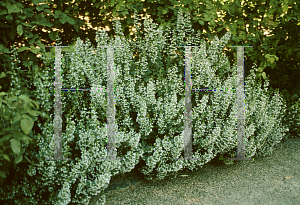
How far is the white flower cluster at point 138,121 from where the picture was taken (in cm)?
243

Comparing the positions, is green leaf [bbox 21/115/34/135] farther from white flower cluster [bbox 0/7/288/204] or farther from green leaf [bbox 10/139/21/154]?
white flower cluster [bbox 0/7/288/204]

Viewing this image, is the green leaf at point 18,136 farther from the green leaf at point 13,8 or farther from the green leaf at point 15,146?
the green leaf at point 13,8

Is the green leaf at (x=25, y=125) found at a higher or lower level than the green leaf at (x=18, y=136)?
higher

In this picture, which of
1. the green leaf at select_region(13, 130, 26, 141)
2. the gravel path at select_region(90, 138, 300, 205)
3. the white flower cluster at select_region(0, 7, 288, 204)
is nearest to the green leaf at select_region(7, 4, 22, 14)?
the white flower cluster at select_region(0, 7, 288, 204)

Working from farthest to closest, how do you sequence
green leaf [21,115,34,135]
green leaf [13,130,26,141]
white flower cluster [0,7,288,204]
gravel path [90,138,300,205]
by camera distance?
gravel path [90,138,300,205] < white flower cluster [0,7,288,204] < green leaf [13,130,26,141] < green leaf [21,115,34,135]

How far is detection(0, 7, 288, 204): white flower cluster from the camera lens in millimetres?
2428

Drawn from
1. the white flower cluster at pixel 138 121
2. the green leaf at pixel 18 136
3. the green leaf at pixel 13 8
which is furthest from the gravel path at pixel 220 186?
the green leaf at pixel 13 8

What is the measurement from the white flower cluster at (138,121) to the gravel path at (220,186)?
18cm

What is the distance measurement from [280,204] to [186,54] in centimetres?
204

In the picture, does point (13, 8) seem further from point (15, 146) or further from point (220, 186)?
point (220, 186)

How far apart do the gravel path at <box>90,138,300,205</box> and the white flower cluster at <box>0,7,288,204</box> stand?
0.58 feet

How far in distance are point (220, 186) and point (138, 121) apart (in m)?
1.15

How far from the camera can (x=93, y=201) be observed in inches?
106

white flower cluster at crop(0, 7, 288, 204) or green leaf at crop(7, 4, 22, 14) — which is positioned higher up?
green leaf at crop(7, 4, 22, 14)
